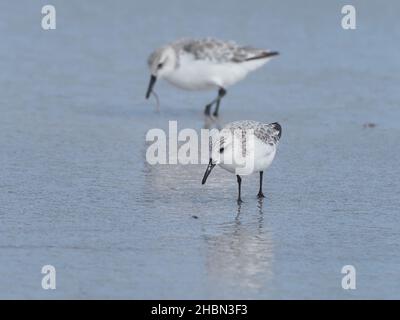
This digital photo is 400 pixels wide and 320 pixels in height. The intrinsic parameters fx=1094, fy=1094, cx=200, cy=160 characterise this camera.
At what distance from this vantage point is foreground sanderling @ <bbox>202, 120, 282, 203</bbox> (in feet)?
28.9

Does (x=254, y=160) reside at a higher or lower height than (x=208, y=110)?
lower

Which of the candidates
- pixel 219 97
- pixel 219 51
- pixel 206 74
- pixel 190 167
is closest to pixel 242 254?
pixel 190 167

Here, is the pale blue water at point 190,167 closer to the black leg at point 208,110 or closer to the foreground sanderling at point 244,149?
the black leg at point 208,110

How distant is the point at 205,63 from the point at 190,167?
10.7ft

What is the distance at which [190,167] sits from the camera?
10500mm

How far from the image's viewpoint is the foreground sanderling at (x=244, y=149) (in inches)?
347

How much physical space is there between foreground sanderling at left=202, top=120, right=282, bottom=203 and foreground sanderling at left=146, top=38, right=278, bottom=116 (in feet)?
11.9

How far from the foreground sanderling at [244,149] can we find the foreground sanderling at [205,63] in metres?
3.63

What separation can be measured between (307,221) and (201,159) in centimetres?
243

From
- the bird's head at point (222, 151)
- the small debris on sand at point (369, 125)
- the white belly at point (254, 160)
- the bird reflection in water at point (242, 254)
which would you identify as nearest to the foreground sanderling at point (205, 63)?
the small debris on sand at point (369, 125)

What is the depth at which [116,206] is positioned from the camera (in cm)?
882

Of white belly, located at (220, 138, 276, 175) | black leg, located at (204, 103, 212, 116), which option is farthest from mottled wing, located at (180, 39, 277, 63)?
white belly, located at (220, 138, 276, 175)

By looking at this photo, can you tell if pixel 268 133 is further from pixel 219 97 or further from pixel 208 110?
pixel 219 97
